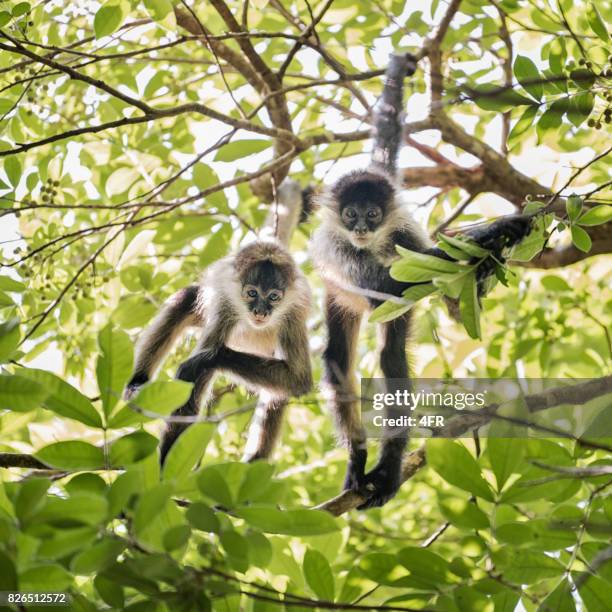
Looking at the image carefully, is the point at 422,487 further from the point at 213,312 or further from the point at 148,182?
the point at 148,182

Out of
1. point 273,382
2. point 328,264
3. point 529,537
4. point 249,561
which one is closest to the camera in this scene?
point 249,561

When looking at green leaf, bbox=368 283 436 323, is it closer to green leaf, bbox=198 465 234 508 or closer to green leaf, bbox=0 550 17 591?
green leaf, bbox=198 465 234 508

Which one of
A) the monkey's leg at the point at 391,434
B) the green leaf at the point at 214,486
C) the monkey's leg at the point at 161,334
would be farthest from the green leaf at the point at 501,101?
the monkey's leg at the point at 161,334

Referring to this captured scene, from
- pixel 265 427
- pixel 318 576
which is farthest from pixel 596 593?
pixel 265 427

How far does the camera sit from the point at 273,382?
391cm

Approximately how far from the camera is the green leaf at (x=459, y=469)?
163 cm

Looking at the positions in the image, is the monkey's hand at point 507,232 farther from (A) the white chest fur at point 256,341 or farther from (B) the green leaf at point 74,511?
(A) the white chest fur at point 256,341

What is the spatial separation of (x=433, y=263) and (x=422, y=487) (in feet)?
13.2

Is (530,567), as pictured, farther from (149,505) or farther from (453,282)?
(149,505)

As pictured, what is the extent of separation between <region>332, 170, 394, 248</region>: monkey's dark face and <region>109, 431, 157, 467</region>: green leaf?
264 centimetres

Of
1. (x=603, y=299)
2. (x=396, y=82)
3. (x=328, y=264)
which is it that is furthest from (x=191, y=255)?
(x=603, y=299)

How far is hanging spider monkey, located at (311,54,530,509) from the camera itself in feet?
12.5

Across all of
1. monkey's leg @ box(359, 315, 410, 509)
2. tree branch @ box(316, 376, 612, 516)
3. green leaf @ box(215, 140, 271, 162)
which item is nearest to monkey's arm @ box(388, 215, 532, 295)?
tree branch @ box(316, 376, 612, 516)

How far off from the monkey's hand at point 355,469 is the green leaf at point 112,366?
89.3 inches
